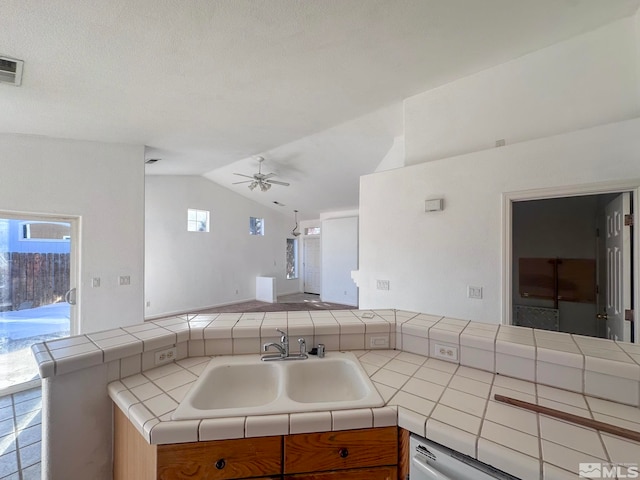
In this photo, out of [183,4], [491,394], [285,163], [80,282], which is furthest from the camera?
[285,163]

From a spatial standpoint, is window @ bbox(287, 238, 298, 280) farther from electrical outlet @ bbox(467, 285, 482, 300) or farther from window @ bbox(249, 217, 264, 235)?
electrical outlet @ bbox(467, 285, 482, 300)

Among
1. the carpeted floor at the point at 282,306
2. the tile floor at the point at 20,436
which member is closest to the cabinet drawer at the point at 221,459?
the tile floor at the point at 20,436

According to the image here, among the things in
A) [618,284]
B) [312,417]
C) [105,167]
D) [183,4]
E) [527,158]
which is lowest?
[312,417]

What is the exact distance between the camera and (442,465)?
851 mm

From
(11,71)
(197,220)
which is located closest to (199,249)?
(197,220)

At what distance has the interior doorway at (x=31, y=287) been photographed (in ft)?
8.92

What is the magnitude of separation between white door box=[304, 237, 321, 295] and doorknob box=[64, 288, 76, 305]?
618 centimetres

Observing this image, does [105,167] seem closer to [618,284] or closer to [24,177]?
[24,177]

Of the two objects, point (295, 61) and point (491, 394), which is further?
point (295, 61)

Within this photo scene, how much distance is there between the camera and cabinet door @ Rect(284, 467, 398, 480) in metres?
0.93

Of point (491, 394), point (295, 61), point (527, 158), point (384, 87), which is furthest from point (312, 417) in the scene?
point (384, 87)

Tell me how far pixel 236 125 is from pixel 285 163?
78.6 inches

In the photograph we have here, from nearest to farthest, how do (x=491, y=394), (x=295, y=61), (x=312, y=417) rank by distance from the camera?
(x=312, y=417), (x=491, y=394), (x=295, y=61)

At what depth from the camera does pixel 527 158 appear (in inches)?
84.8
